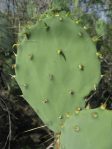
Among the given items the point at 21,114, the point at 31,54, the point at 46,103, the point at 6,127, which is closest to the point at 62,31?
the point at 31,54

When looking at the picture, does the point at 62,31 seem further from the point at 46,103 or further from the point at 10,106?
the point at 10,106

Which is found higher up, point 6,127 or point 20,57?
point 20,57

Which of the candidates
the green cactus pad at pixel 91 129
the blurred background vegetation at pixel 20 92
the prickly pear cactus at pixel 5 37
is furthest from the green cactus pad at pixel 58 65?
the prickly pear cactus at pixel 5 37

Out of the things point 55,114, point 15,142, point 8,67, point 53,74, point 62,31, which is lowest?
point 15,142

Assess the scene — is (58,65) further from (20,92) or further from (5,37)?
(20,92)

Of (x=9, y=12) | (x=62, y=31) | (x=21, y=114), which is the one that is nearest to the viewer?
(x=62, y=31)

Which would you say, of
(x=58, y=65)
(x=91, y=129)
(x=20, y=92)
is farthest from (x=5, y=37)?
(x=91, y=129)
